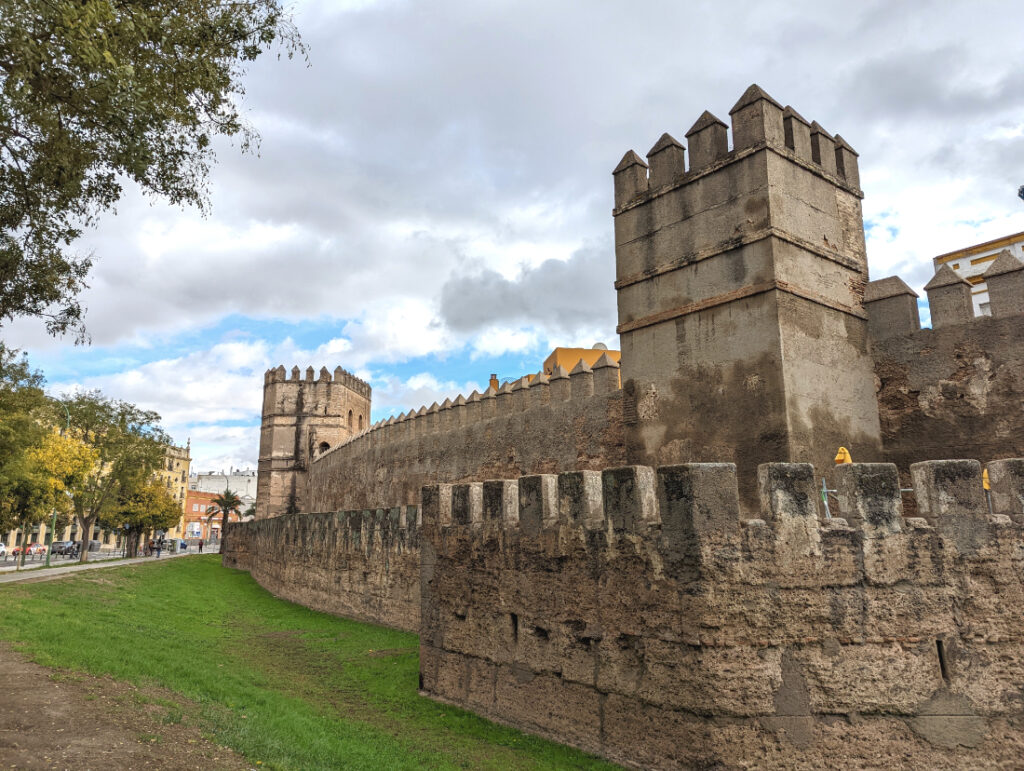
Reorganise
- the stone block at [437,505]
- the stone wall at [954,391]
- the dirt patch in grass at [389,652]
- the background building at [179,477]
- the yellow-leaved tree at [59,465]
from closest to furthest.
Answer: the stone wall at [954,391] < the stone block at [437,505] < the dirt patch in grass at [389,652] < the yellow-leaved tree at [59,465] < the background building at [179,477]

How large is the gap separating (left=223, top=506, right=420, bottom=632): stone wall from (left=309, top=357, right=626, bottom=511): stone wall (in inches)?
118

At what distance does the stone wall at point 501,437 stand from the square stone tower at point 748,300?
245 cm

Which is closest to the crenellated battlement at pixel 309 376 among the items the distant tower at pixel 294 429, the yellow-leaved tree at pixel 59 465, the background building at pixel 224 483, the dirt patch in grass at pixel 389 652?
the distant tower at pixel 294 429

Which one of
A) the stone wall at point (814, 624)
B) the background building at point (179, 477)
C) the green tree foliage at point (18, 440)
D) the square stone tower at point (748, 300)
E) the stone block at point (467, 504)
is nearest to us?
the stone wall at point (814, 624)

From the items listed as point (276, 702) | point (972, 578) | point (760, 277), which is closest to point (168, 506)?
point (276, 702)

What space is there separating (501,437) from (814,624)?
11.1m

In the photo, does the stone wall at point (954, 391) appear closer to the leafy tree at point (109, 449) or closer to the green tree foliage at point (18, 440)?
the green tree foliage at point (18, 440)

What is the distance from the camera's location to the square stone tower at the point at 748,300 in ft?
31.3

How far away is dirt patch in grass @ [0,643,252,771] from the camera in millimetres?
5355

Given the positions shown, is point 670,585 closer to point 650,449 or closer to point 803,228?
point 650,449

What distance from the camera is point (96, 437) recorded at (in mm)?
30922

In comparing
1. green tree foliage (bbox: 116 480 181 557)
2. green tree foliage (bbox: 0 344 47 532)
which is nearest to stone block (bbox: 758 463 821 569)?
green tree foliage (bbox: 0 344 47 532)

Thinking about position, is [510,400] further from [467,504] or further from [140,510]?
[140,510]

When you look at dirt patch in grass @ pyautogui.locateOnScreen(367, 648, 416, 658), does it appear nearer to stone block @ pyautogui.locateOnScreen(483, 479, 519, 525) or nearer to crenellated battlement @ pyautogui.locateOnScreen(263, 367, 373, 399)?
stone block @ pyautogui.locateOnScreen(483, 479, 519, 525)
